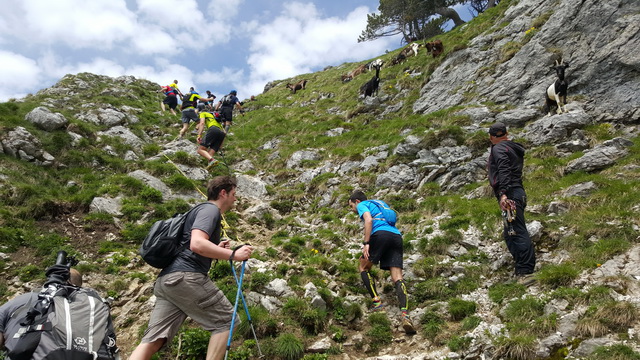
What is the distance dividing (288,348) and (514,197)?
4.90 metres

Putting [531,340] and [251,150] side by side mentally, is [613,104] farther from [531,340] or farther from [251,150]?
[251,150]

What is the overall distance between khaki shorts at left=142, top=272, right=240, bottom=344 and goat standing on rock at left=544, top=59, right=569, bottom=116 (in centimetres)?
1299

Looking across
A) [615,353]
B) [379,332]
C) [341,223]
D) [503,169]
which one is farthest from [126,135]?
[615,353]

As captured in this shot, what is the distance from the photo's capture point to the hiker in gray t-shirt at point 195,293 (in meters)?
3.91

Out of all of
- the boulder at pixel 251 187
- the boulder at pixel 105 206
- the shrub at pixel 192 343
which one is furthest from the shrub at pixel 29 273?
the boulder at pixel 251 187

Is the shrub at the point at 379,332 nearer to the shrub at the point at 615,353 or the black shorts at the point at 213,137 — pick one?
the shrub at the point at 615,353

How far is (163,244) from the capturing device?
399cm

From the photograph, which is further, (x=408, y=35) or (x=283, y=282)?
(x=408, y=35)

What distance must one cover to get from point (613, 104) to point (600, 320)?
1036cm

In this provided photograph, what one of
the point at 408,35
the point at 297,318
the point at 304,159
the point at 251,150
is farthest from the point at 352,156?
the point at 408,35

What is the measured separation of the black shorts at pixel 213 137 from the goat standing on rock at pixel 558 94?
1235cm

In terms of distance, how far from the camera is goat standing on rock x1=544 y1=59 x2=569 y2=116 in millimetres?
11711

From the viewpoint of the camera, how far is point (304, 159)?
16156 mm

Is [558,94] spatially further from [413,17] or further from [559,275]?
[413,17]
